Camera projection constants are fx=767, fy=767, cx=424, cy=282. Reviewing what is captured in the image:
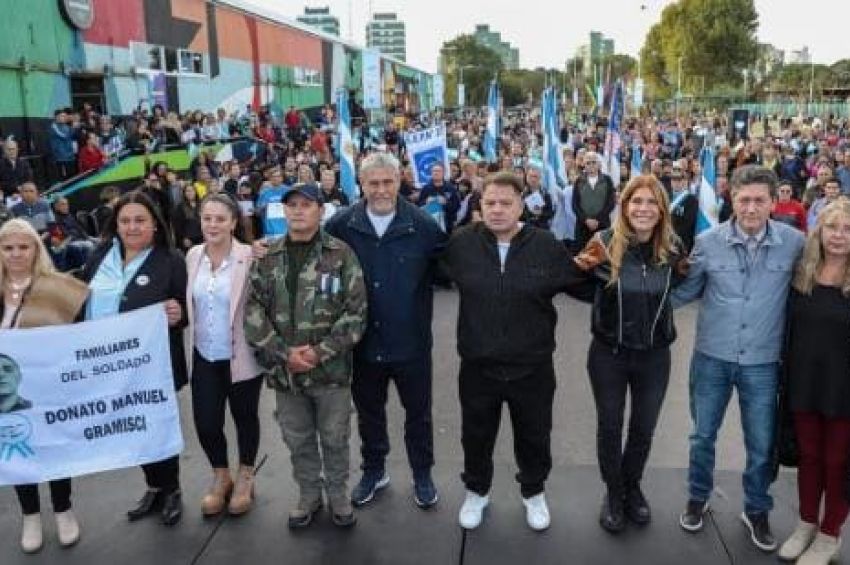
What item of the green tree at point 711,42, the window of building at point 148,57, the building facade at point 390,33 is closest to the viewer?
the window of building at point 148,57

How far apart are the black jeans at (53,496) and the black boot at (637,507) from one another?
2895 millimetres

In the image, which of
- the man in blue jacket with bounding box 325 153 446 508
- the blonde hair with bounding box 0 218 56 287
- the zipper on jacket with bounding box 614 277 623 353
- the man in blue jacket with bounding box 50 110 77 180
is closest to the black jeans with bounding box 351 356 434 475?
the man in blue jacket with bounding box 325 153 446 508

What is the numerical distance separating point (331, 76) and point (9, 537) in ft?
125

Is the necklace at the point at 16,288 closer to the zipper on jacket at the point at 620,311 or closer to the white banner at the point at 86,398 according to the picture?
the white banner at the point at 86,398

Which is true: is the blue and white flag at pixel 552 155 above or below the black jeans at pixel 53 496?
above

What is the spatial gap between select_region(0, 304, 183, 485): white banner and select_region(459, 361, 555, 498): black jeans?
4.97ft

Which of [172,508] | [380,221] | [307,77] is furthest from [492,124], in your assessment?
[307,77]

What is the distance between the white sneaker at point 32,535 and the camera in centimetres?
386

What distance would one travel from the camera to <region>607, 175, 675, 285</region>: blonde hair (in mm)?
3516

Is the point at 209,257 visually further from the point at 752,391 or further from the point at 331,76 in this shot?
the point at 331,76

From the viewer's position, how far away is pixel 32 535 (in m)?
3.89

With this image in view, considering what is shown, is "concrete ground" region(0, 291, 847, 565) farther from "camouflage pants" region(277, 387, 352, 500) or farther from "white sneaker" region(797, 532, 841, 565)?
"camouflage pants" region(277, 387, 352, 500)

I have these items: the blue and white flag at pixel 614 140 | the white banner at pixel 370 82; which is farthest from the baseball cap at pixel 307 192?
the white banner at pixel 370 82

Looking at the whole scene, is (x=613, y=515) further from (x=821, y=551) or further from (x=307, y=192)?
(x=307, y=192)
